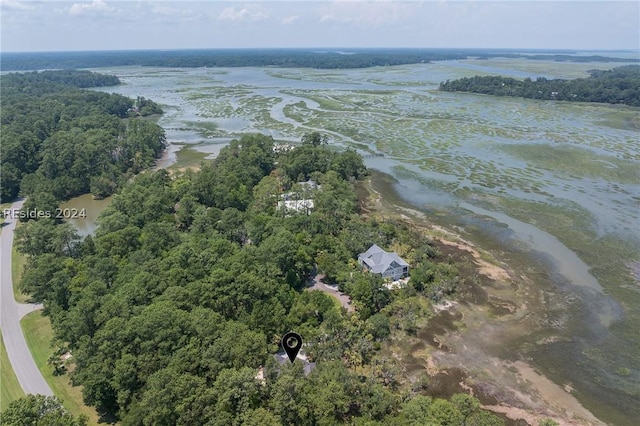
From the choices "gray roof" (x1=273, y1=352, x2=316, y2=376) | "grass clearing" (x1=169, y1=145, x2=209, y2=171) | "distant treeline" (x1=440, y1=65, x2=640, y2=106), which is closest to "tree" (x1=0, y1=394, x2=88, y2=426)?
"gray roof" (x1=273, y1=352, x2=316, y2=376)

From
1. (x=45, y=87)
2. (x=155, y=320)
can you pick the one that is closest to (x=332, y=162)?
(x=155, y=320)

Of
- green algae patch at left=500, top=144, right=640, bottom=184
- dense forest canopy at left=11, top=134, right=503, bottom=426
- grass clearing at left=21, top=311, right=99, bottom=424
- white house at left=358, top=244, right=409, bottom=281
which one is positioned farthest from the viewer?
green algae patch at left=500, top=144, right=640, bottom=184

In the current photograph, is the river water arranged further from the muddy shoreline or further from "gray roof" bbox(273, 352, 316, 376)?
"gray roof" bbox(273, 352, 316, 376)

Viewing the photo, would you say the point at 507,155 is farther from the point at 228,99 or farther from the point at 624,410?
the point at 228,99

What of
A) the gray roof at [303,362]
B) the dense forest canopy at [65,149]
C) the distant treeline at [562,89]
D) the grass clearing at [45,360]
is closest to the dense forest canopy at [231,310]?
the gray roof at [303,362]

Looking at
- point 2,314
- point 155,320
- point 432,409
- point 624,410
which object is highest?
point 155,320

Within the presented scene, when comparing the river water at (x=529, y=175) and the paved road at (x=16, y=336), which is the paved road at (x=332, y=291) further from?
the paved road at (x=16, y=336)

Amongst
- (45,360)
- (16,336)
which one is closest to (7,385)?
(45,360)
